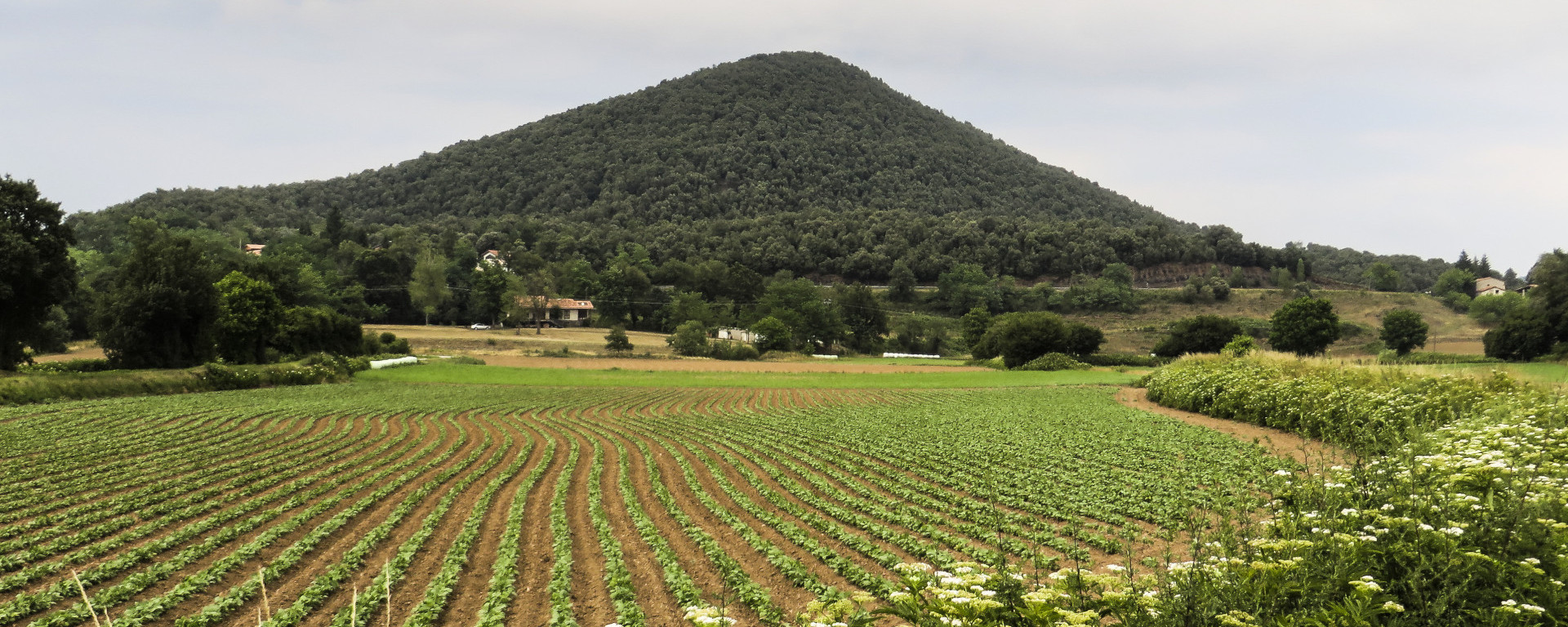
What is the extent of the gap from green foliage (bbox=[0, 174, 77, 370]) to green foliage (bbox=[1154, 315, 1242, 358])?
3114 inches

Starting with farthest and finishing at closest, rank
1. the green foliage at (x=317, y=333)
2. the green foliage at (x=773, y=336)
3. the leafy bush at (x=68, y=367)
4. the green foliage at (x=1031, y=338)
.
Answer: the green foliage at (x=773, y=336)
the green foliage at (x=1031, y=338)
the green foliage at (x=317, y=333)
the leafy bush at (x=68, y=367)

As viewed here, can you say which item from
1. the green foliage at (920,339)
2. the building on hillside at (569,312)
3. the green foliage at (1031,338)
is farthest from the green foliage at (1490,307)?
the building on hillside at (569,312)

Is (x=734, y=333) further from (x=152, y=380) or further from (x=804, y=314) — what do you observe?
(x=152, y=380)

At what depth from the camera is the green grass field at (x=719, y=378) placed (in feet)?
163

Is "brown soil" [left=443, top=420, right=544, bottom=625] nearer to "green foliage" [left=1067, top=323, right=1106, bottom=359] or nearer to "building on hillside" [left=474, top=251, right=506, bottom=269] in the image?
"green foliage" [left=1067, top=323, right=1106, bottom=359]

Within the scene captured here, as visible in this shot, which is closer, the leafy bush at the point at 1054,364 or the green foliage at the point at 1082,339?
the leafy bush at the point at 1054,364

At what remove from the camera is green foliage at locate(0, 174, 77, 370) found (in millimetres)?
35562

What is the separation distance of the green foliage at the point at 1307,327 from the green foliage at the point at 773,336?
50.8m

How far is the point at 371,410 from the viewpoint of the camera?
3008cm

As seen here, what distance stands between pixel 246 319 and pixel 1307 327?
88711 millimetres

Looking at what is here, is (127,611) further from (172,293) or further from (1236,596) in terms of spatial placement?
(172,293)

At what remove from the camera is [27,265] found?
36.2 meters

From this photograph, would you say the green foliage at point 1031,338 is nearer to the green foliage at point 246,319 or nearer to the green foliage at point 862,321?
the green foliage at point 862,321

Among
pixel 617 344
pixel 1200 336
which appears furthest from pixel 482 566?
pixel 1200 336
